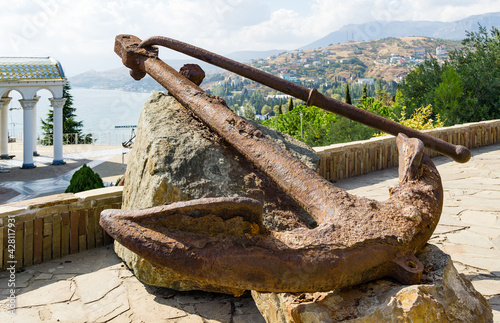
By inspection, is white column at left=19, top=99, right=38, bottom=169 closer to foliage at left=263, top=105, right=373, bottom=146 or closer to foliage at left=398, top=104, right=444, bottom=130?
foliage at left=263, top=105, right=373, bottom=146

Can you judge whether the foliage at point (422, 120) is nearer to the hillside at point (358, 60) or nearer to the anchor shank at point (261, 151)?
the anchor shank at point (261, 151)

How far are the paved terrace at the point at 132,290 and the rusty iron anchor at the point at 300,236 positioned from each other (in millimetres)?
989

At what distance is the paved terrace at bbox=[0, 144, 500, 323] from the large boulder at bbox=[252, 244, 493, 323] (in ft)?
2.38

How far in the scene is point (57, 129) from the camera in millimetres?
16609

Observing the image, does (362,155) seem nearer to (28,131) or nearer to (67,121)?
(28,131)

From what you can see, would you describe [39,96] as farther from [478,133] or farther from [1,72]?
[478,133]

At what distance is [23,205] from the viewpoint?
10.8 feet

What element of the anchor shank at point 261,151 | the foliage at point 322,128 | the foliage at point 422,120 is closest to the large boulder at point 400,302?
the anchor shank at point 261,151

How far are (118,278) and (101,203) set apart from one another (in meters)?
0.82

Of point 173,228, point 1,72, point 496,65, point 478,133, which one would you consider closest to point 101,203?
point 173,228

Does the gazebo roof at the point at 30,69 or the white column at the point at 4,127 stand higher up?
the gazebo roof at the point at 30,69

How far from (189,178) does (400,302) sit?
5.25 feet

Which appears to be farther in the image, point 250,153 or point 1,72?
point 1,72

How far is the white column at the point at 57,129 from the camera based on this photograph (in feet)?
52.9
